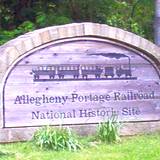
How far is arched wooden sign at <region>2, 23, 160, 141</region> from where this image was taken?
9188mm

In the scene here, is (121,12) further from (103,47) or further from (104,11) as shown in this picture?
(103,47)

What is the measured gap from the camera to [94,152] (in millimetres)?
8312

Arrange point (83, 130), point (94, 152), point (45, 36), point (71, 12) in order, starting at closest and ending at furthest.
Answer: point (94, 152)
point (45, 36)
point (83, 130)
point (71, 12)

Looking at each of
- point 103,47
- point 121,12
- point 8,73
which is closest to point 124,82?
point 103,47

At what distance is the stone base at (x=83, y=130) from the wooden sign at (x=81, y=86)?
89mm

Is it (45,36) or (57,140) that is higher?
(45,36)

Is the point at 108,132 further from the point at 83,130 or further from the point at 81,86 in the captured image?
the point at 81,86

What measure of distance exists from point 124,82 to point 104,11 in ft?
16.1

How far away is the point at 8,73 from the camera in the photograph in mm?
9086

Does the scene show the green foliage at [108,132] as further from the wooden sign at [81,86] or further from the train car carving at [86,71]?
the train car carving at [86,71]

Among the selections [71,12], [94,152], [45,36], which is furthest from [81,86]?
[71,12]

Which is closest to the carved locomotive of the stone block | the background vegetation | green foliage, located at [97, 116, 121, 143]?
the stone block

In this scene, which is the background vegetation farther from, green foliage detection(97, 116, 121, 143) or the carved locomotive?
green foliage detection(97, 116, 121, 143)

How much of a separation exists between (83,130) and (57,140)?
1.11m
